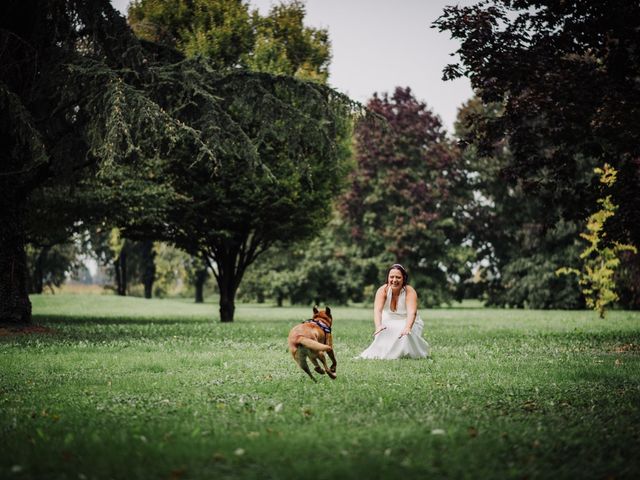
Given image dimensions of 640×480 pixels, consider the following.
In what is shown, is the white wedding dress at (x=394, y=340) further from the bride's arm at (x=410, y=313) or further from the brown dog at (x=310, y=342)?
the brown dog at (x=310, y=342)

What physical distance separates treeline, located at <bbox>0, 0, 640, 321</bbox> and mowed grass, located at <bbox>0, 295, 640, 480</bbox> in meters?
4.53

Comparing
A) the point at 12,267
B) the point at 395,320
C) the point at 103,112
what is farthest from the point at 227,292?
the point at 395,320

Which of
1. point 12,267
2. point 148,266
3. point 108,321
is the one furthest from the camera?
point 148,266

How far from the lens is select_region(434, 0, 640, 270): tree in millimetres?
11602

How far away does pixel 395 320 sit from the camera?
12.5 m

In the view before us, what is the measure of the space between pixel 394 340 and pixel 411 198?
38.9 metres

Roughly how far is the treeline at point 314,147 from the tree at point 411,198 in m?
0.17

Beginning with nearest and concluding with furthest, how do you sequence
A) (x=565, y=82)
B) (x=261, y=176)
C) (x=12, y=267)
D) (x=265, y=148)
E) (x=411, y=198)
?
(x=565, y=82) → (x=12, y=267) → (x=261, y=176) → (x=265, y=148) → (x=411, y=198)

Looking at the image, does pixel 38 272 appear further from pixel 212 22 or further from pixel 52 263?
pixel 212 22

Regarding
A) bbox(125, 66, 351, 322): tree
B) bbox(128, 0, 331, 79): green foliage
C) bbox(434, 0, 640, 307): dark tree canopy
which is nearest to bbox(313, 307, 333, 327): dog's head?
bbox(434, 0, 640, 307): dark tree canopy

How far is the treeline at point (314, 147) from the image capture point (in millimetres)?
13383

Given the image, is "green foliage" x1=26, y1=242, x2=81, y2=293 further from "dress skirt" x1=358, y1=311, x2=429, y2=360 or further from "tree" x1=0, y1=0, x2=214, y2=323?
"dress skirt" x1=358, y1=311, x2=429, y2=360

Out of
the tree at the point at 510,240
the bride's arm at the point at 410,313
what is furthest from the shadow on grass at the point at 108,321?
the tree at the point at 510,240

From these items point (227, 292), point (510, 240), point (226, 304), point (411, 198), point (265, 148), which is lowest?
point (226, 304)
